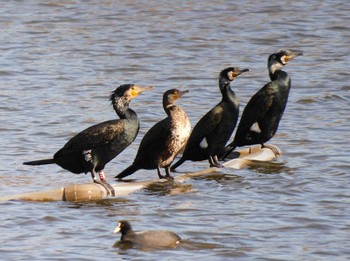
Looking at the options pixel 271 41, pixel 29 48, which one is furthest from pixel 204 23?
pixel 29 48

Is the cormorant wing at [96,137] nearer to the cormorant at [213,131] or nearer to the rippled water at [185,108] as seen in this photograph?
the rippled water at [185,108]

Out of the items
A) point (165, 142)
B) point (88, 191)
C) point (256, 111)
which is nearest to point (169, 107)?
point (165, 142)

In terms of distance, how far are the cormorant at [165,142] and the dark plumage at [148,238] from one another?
2210 millimetres

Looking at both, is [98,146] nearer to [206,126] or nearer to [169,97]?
[169,97]

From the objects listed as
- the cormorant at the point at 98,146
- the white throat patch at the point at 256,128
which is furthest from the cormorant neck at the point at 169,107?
the white throat patch at the point at 256,128

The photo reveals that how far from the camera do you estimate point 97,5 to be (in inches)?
930

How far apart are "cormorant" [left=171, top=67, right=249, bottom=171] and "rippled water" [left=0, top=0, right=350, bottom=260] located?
0.28 meters

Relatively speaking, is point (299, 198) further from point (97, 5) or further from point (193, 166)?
point (97, 5)

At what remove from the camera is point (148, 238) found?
10328 mm

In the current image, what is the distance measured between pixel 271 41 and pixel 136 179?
8487mm

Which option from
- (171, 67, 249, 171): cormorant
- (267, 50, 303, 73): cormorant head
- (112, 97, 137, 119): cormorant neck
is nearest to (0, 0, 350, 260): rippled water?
(171, 67, 249, 171): cormorant

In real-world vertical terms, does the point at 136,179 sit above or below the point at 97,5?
below

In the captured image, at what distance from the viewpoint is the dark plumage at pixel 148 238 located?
10.3 metres

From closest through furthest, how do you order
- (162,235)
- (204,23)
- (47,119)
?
(162,235), (47,119), (204,23)
